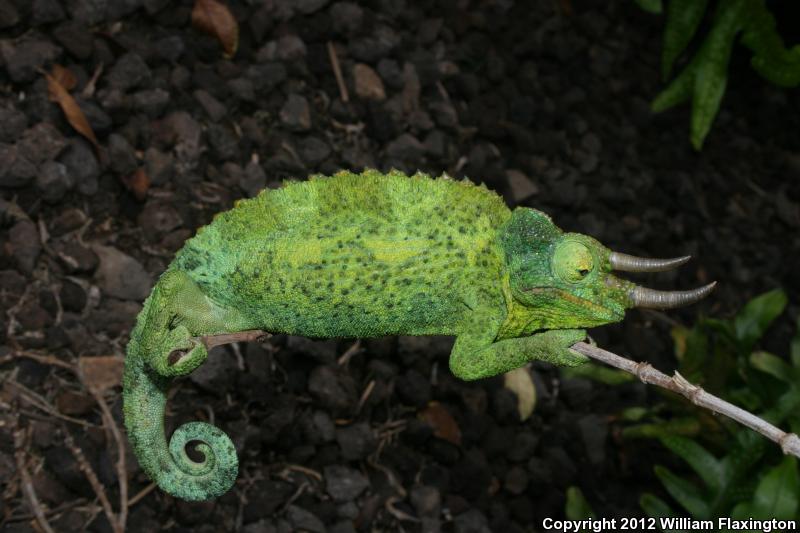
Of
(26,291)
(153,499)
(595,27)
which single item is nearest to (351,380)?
(153,499)

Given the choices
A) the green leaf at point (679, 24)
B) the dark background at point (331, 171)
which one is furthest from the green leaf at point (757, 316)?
the green leaf at point (679, 24)

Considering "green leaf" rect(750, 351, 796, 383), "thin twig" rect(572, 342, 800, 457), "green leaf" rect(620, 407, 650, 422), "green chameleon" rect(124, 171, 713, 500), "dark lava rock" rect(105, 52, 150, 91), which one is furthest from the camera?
"green leaf" rect(620, 407, 650, 422)

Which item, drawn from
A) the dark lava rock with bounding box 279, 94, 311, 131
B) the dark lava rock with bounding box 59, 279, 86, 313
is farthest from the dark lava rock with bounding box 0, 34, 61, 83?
the dark lava rock with bounding box 279, 94, 311, 131

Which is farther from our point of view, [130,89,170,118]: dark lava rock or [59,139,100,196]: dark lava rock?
[130,89,170,118]: dark lava rock

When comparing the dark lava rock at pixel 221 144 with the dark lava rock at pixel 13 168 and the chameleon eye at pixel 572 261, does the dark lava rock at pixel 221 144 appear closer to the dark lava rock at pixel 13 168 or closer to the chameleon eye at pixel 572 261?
the dark lava rock at pixel 13 168

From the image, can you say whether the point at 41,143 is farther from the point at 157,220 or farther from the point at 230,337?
the point at 230,337

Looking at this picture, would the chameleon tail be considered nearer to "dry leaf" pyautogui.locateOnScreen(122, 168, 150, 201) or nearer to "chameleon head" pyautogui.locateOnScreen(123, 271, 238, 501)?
"chameleon head" pyautogui.locateOnScreen(123, 271, 238, 501)
